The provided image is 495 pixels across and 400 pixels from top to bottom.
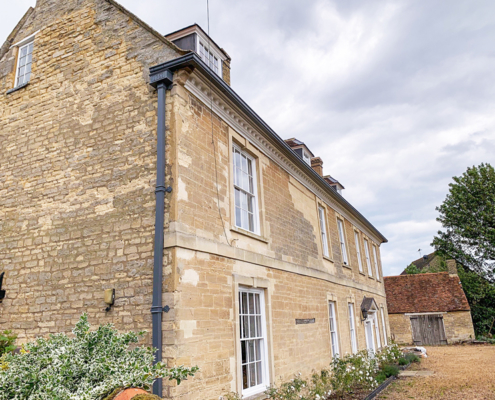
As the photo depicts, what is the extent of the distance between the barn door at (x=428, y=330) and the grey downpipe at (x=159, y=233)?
2623cm

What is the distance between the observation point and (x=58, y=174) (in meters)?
7.85

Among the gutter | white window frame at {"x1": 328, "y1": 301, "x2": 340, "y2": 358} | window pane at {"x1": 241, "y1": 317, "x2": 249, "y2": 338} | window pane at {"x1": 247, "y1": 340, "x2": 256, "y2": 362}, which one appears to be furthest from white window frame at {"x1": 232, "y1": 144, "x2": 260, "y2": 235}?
white window frame at {"x1": 328, "y1": 301, "x2": 340, "y2": 358}

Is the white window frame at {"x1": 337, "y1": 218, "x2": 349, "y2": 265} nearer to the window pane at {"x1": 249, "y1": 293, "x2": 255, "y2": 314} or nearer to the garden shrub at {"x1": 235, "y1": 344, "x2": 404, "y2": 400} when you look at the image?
the garden shrub at {"x1": 235, "y1": 344, "x2": 404, "y2": 400}

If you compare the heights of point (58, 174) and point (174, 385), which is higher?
point (58, 174)

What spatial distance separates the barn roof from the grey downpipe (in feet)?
85.4

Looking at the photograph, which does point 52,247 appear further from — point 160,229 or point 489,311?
point 489,311

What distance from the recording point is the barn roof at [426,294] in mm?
27031

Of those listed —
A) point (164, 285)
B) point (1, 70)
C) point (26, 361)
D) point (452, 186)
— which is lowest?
point (26, 361)

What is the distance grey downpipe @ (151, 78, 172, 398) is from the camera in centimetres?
570

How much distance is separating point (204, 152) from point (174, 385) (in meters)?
4.08

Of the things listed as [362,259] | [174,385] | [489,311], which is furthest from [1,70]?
[489,311]

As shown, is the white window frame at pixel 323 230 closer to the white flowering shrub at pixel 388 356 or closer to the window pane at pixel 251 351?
the white flowering shrub at pixel 388 356

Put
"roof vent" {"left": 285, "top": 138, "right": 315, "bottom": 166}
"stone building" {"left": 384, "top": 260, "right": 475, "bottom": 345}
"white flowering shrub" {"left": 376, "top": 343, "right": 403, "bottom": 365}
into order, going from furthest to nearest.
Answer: "stone building" {"left": 384, "top": 260, "right": 475, "bottom": 345} < "white flowering shrub" {"left": 376, "top": 343, "right": 403, "bottom": 365} < "roof vent" {"left": 285, "top": 138, "right": 315, "bottom": 166}

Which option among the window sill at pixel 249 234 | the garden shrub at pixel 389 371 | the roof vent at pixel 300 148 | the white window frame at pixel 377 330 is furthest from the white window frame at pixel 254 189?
the white window frame at pixel 377 330
